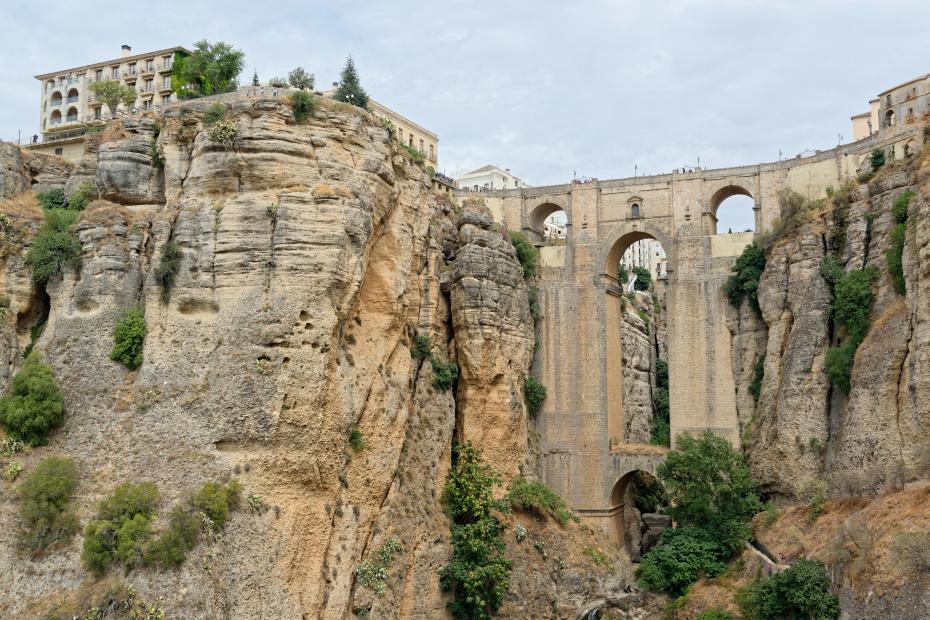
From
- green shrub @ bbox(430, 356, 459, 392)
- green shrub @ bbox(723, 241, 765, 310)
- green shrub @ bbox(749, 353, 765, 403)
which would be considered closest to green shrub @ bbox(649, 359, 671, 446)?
green shrub @ bbox(749, 353, 765, 403)

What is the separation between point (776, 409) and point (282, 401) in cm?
2086

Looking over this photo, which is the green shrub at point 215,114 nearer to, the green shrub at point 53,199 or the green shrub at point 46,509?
the green shrub at point 53,199

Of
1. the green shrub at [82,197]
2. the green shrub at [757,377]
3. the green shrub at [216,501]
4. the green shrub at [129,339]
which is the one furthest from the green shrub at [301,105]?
the green shrub at [757,377]

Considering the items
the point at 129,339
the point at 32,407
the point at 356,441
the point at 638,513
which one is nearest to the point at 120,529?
the point at 32,407

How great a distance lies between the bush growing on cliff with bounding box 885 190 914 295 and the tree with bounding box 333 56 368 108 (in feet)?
70.9

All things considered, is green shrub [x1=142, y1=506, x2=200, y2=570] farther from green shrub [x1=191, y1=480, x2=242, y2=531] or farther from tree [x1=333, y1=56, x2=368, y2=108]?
tree [x1=333, y1=56, x2=368, y2=108]

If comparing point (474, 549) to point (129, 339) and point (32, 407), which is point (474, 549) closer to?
point (129, 339)

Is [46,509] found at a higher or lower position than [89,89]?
lower

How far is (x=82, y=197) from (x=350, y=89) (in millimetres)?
11892

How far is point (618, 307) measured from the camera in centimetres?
4481

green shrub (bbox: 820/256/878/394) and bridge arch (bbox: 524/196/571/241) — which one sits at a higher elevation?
bridge arch (bbox: 524/196/571/241)

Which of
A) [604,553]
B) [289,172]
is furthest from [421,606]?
[289,172]

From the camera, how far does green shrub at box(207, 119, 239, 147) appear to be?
2966 centimetres

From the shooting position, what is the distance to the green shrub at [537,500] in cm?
3816
